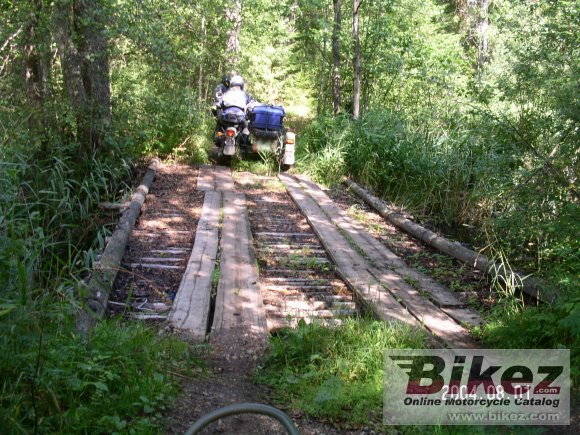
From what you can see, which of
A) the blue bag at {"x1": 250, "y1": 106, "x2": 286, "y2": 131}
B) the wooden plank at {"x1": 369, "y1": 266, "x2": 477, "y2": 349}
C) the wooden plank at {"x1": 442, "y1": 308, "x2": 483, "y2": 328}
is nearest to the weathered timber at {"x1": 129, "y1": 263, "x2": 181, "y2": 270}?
the wooden plank at {"x1": 369, "y1": 266, "x2": 477, "y2": 349}

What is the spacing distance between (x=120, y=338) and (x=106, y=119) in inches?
246

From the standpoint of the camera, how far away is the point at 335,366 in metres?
3.79

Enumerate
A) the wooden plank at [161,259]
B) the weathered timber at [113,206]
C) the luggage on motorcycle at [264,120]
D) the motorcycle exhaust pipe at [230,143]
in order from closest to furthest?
1. the wooden plank at [161,259]
2. the weathered timber at [113,206]
3. the motorcycle exhaust pipe at [230,143]
4. the luggage on motorcycle at [264,120]

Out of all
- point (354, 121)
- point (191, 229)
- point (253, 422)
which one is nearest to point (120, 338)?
point (253, 422)

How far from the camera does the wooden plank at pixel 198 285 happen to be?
452cm

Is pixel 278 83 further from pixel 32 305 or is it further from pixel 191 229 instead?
pixel 32 305

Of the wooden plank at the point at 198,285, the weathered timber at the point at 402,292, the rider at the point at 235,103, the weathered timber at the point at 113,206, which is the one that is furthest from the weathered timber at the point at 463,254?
the weathered timber at the point at 113,206

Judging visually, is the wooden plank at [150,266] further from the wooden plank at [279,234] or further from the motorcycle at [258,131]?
the motorcycle at [258,131]

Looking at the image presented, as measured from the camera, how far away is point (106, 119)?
29.8ft

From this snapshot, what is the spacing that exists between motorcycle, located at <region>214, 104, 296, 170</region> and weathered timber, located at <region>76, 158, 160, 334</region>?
178cm

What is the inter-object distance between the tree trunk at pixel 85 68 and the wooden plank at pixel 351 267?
129 inches

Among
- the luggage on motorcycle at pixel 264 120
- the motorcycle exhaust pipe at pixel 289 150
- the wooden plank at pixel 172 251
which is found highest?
the luggage on motorcycle at pixel 264 120

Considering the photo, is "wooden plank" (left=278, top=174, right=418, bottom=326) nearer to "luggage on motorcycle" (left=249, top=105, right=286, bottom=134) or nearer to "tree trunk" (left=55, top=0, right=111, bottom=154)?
"luggage on motorcycle" (left=249, top=105, right=286, bottom=134)

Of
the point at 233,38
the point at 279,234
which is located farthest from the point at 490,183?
the point at 233,38
